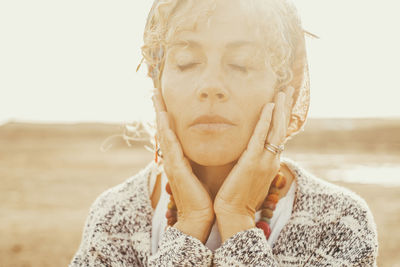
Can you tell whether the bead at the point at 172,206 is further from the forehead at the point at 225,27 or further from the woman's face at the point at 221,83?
the forehead at the point at 225,27

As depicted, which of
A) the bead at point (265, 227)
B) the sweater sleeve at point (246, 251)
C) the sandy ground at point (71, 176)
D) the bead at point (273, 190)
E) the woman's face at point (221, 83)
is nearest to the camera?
the sweater sleeve at point (246, 251)

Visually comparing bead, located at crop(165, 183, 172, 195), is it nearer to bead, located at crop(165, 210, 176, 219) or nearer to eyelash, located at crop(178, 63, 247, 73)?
bead, located at crop(165, 210, 176, 219)

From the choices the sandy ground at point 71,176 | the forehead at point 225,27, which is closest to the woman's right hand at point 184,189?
the forehead at point 225,27

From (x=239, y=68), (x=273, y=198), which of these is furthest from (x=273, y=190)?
(x=239, y=68)

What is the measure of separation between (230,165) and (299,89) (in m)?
0.54

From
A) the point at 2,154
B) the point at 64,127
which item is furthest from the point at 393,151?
the point at 64,127

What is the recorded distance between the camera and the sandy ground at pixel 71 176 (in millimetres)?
5598

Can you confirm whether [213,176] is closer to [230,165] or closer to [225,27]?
[230,165]

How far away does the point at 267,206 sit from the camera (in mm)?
2066

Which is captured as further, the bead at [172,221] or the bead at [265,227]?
the bead at [172,221]

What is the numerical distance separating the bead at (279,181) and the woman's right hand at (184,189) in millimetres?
369

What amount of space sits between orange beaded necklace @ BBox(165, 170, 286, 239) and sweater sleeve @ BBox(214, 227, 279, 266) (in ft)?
0.55

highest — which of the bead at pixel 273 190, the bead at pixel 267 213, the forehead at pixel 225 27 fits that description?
the forehead at pixel 225 27

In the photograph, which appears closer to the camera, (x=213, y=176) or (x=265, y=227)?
(x=265, y=227)
